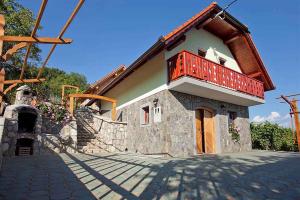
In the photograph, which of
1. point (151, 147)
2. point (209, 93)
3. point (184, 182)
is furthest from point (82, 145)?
point (184, 182)

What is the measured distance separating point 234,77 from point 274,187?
7.34 metres

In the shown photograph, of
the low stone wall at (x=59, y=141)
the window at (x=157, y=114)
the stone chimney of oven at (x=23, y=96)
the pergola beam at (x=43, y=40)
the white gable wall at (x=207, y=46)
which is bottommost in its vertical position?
the low stone wall at (x=59, y=141)

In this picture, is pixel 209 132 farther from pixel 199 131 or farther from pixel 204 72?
pixel 204 72

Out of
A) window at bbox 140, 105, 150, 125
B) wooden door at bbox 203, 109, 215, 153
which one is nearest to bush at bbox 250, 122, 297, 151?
wooden door at bbox 203, 109, 215, 153

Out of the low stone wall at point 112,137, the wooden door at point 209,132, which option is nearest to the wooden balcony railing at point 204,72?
the wooden door at point 209,132

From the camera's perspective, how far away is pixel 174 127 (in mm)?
8781

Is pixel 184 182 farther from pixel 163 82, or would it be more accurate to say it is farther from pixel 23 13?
pixel 23 13

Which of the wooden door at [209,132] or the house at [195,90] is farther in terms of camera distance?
the wooden door at [209,132]

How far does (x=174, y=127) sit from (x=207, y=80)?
2392 millimetres

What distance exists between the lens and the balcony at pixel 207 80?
842cm

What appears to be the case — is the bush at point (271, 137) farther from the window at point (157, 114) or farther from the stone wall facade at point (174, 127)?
the window at point (157, 114)

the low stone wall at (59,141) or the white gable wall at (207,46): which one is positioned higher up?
the white gable wall at (207,46)

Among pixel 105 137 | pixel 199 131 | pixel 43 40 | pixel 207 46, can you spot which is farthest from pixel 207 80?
pixel 43 40

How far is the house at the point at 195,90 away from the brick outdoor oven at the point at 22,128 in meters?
4.34
